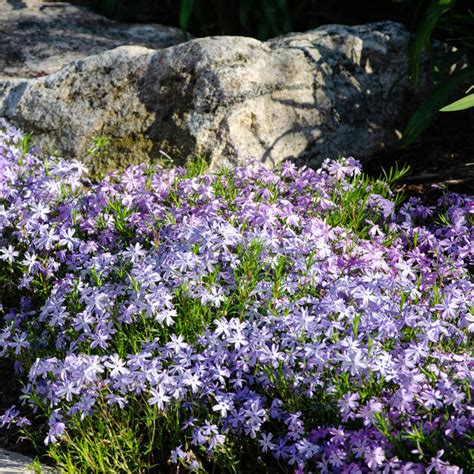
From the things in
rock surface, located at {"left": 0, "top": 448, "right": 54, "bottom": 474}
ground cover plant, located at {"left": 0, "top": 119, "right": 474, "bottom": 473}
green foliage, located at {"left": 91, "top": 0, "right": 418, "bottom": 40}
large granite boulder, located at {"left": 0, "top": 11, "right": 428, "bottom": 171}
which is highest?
green foliage, located at {"left": 91, "top": 0, "right": 418, "bottom": 40}

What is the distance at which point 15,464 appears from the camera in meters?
2.77

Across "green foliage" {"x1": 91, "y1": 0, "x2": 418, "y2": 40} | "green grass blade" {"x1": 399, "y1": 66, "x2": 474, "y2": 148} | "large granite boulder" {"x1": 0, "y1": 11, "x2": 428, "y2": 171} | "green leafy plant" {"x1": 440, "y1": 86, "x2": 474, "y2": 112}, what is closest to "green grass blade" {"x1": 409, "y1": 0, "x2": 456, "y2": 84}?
"green grass blade" {"x1": 399, "y1": 66, "x2": 474, "y2": 148}

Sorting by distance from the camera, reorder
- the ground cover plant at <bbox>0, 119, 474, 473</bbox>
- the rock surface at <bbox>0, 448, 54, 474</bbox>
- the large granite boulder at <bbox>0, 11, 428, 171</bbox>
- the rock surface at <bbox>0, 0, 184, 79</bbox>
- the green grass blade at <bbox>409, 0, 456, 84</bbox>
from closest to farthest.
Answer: the ground cover plant at <bbox>0, 119, 474, 473</bbox> → the rock surface at <bbox>0, 448, 54, 474</bbox> → the green grass blade at <bbox>409, 0, 456, 84</bbox> → the large granite boulder at <bbox>0, 11, 428, 171</bbox> → the rock surface at <bbox>0, 0, 184, 79</bbox>

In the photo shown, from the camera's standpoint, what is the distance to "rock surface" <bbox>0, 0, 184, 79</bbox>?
5676mm

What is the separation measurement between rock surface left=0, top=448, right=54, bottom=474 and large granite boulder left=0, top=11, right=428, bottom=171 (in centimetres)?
226

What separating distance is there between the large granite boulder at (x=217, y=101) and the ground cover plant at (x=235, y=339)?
109 centimetres

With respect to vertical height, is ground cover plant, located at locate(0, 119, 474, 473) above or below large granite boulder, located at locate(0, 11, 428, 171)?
below

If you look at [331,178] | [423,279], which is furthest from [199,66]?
[423,279]

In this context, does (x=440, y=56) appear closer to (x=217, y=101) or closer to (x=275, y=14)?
(x=275, y=14)

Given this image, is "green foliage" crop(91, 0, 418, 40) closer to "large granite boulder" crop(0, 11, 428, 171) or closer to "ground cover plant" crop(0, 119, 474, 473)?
"large granite boulder" crop(0, 11, 428, 171)

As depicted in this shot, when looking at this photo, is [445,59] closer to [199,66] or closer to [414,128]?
[414,128]

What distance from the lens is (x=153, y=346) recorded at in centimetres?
277

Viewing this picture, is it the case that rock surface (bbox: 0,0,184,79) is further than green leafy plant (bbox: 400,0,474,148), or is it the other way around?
rock surface (bbox: 0,0,184,79)

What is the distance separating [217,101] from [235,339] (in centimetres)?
228
